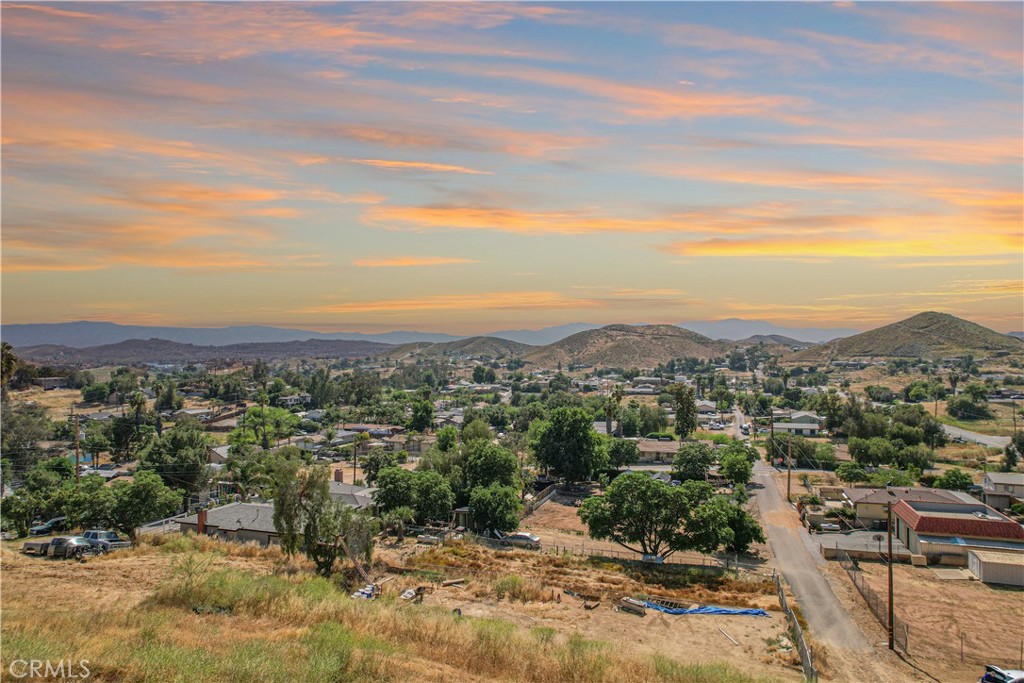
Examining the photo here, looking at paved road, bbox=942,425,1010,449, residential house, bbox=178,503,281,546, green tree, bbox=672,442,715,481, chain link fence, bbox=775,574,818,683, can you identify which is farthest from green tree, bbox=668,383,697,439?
residential house, bbox=178,503,281,546

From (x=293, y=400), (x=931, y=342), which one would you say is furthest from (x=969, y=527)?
(x=931, y=342)

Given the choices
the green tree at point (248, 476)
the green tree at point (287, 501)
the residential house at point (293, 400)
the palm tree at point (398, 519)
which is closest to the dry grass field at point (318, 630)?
the green tree at point (287, 501)

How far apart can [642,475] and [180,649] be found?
21.9 metres

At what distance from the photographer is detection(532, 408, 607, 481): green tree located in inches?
1925

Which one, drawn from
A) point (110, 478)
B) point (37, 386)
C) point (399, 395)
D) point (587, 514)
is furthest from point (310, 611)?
point (37, 386)

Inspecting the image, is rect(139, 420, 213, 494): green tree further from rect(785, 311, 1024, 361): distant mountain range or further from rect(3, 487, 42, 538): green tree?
rect(785, 311, 1024, 361): distant mountain range

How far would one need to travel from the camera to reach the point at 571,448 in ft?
160

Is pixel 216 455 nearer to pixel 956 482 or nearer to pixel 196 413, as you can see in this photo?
pixel 196 413

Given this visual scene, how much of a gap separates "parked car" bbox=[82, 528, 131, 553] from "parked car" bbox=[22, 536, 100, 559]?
0.28 m

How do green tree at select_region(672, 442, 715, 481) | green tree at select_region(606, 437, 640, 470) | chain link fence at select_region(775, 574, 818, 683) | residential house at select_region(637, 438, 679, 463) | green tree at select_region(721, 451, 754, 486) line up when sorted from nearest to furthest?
1. chain link fence at select_region(775, 574, 818, 683)
2. green tree at select_region(721, 451, 754, 486)
3. green tree at select_region(672, 442, 715, 481)
4. green tree at select_region(606, 437, 640, 470)
5. residential house at select_region(637, 438, 679, 463)

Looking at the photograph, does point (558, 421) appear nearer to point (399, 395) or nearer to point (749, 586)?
point (749, 586)

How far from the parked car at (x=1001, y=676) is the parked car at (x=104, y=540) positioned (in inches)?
1278

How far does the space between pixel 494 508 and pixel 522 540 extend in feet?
7.74

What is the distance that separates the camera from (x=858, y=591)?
26.0 m
